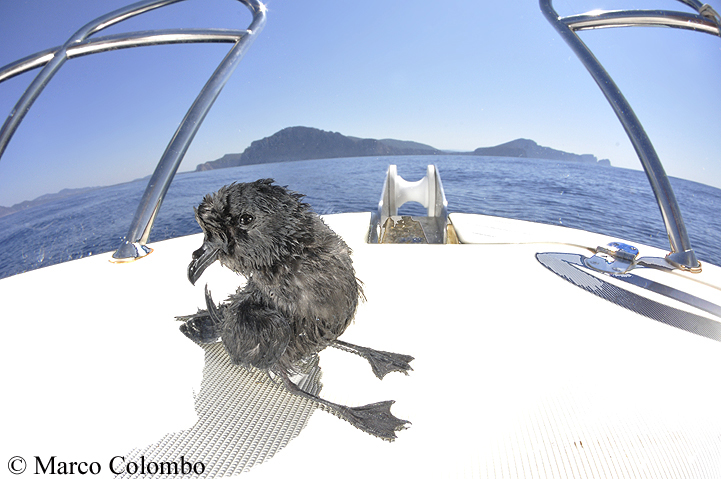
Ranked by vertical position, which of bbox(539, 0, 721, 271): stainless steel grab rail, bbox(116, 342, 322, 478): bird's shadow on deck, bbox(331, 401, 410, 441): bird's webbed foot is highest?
bbox(539, 0, 721, 271): stainless steel grab rail

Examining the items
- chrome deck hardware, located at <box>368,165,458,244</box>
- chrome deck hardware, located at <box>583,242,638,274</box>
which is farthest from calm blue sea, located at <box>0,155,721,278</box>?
chrome deck hardware, located at <box>583,242,638,274</box>

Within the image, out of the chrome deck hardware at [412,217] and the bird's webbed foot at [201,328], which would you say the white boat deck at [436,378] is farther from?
the chrome deck hardware at [412,217]

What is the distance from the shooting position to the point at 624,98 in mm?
1896

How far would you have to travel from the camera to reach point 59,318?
1.33m

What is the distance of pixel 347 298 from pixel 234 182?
0.41m

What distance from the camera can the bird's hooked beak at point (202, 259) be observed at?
30.3 inches

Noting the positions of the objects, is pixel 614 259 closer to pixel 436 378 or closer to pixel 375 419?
pixel 436 378

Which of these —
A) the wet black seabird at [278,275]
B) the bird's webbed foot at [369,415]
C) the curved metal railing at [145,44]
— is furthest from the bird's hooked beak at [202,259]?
the curved metal railing at [145,44]

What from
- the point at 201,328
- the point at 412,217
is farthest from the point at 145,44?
the point at 412,217

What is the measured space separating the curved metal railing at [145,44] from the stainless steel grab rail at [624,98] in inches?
89.2

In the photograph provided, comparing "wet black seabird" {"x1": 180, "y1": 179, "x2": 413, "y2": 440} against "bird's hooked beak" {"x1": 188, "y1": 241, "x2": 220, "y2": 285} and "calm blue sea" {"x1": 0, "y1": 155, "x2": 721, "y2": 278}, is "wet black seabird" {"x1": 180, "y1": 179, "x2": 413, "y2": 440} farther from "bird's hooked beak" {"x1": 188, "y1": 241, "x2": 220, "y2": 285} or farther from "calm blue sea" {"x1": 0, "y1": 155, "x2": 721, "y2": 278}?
"calm blue sea" {"x1": 0, "y1": 155, "x2": 721, "y2": 278}

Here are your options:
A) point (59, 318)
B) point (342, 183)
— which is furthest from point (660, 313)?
point (342, 183)

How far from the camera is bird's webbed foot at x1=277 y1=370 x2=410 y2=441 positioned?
79 cm

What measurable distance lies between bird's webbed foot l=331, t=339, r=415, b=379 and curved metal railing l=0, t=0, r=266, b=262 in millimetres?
1608
